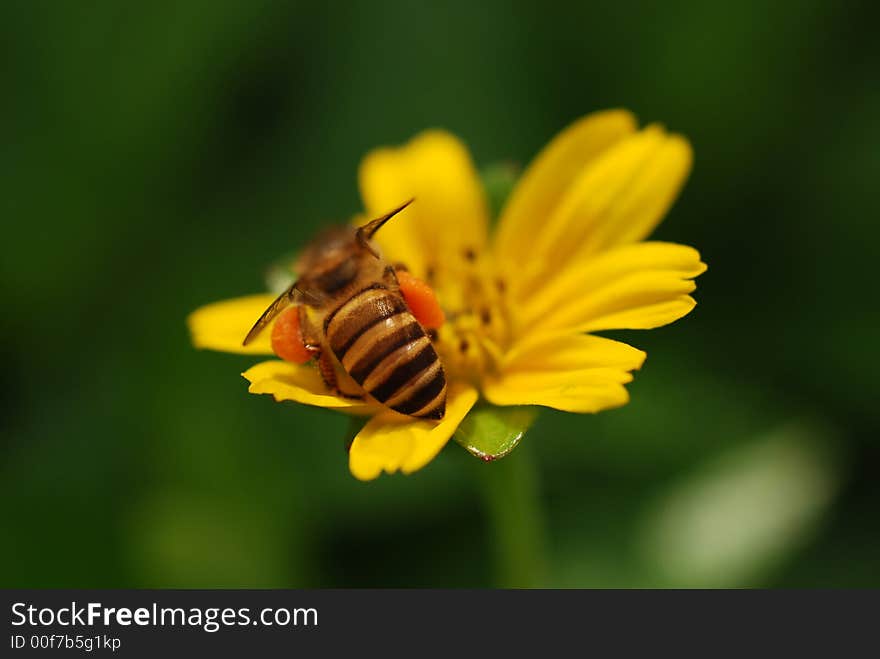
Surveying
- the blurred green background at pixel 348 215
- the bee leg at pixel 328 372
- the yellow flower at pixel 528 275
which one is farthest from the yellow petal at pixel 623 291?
the blurred green background at pixel 348 215

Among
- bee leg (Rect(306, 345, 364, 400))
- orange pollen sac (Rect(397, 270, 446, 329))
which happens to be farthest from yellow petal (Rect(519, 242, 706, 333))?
bee leg (Rect(306, 345, 364, 400))

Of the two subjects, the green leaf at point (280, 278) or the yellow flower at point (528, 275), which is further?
the green leaf at point (280, 278)

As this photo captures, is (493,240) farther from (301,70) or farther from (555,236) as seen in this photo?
(301,70)

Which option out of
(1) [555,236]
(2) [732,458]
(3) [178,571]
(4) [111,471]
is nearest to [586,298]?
(1) [555,236]

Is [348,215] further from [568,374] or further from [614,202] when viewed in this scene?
[568,374]

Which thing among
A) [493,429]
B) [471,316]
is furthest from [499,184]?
[493,429]

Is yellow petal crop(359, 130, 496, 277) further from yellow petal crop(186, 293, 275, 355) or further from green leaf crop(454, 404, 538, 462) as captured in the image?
green leaf crop(454, 404, 538, 462)

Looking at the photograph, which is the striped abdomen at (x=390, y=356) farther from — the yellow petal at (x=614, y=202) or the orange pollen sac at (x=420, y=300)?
the yellow petal at (x=614, y=202)
